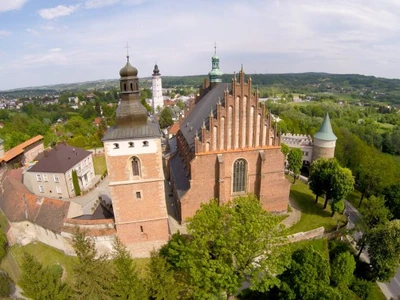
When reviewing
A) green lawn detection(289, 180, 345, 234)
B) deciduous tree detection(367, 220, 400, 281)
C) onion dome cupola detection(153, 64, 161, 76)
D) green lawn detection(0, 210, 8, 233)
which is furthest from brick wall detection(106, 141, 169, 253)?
onion dome cupola detection(153, 64, 161, 76)

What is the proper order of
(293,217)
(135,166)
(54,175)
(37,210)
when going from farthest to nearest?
(54,175), (293,217), (37,210), (135,166)

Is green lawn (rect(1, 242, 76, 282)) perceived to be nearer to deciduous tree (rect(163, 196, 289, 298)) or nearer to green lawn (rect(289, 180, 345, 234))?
deciduous tree (rect(163, 196, 289, 298))

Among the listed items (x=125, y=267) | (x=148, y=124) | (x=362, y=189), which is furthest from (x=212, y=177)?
(x=362, y=189)

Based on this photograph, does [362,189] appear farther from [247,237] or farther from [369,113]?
[369,113]

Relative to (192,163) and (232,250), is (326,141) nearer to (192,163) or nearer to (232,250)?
(192,163)

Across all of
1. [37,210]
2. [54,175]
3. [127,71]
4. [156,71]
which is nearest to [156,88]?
[156,71]

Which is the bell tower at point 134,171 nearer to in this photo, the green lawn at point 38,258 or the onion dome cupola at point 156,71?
the green lawn at point 38,258
